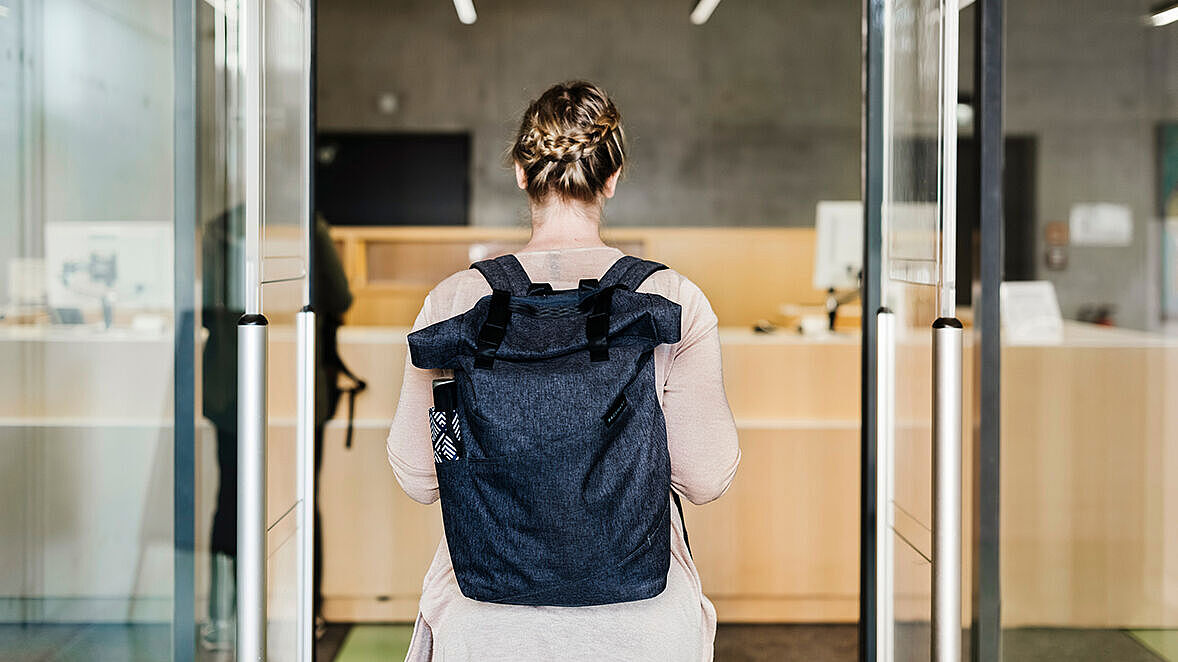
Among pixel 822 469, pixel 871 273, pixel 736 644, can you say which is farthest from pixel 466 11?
pixel 871 273

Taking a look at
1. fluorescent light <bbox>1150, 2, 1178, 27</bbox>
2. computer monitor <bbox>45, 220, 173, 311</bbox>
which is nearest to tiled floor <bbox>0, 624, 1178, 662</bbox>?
computer monitor <bbox>45, 220, 173, 311</bbox>

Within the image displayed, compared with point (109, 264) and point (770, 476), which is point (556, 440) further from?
point (770, 476)

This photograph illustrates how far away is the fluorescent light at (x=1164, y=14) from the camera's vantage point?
2.13 metres

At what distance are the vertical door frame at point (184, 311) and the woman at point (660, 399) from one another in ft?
1.99

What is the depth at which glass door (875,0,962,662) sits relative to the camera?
1889mm

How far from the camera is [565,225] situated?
4.68ft

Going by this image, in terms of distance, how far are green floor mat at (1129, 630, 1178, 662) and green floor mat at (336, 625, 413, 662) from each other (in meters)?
2.05

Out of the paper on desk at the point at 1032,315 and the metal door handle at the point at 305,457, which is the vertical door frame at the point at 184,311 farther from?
the paper on desk at the point at 1032,315

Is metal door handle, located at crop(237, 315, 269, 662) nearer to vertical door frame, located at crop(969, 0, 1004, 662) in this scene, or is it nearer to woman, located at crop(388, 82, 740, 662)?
woman, located at crop(388, 82, 740, 662)

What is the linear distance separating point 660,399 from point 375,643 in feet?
7.72

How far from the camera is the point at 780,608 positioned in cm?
369

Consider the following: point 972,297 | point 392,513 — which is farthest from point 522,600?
point 392,513

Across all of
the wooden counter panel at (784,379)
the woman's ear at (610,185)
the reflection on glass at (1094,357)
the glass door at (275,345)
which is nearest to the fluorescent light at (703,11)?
the wooden counter panel at (784,379)

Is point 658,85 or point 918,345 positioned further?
point 658,85
